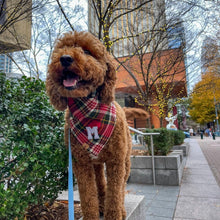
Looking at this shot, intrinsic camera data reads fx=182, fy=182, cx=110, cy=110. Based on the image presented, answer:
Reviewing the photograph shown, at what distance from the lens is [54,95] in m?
1.51

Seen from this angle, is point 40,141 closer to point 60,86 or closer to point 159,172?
point 60,86

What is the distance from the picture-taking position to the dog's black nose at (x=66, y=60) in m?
1.23

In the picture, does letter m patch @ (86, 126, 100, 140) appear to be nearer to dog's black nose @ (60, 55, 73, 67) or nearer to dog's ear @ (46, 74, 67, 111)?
dog's ear @ (46, 74, 67, 111)

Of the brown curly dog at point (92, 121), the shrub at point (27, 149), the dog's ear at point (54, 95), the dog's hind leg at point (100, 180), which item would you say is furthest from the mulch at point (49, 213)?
the dog's ear at point (54, 95)

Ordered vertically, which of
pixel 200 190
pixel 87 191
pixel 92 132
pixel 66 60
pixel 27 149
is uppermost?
pixel 66 60

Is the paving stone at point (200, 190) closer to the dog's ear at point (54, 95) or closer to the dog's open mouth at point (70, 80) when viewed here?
the dog's ear at point (54, 95)

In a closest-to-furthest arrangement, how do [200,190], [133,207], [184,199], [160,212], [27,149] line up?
1. [27,149]
2. [133,207]
3. [160,212]
4. [184,199]
5. [200,190]

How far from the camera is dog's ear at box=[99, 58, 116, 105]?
1544 mm

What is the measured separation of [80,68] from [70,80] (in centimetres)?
12

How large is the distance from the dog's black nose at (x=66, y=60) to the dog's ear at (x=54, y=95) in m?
0.27

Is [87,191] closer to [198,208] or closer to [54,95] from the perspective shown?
[54,95]

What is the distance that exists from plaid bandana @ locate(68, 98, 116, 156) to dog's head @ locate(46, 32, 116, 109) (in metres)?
0.11

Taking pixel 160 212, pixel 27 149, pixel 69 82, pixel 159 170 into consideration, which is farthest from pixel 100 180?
pixel 159 170

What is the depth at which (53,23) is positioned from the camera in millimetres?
6875
